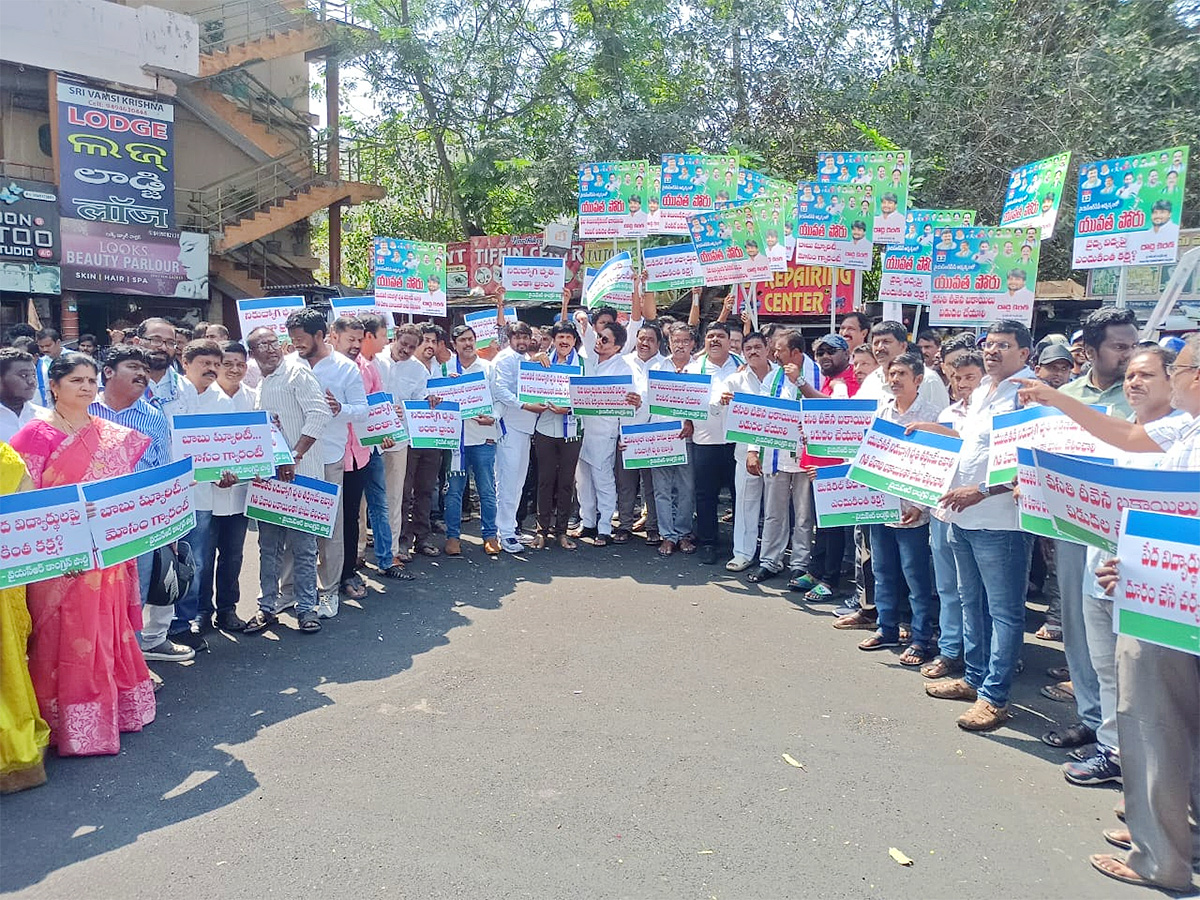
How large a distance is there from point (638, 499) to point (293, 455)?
4.96m

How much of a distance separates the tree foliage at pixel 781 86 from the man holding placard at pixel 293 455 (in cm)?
1002

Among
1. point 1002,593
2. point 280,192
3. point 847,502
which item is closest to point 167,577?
point 847,502

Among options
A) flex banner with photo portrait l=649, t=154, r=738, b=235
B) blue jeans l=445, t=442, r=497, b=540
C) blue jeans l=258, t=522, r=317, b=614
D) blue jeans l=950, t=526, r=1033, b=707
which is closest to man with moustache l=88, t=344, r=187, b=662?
blue jeans l=258, t=522, r=317, b=614

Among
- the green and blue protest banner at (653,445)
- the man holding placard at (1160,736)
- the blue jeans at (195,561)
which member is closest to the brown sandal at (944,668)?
the man holding placard at (1160,736)

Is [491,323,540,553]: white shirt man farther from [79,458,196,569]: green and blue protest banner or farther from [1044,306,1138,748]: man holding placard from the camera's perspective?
[1044,306,1138,748]: man holding placard

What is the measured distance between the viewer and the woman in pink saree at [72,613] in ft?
13.8

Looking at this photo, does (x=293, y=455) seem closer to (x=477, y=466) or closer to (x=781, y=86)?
(x=477, y=466)

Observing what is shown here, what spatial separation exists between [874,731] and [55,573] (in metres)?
3.91

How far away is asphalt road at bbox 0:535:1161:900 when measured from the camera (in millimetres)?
3338

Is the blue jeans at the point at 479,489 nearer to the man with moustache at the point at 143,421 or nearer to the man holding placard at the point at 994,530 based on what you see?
the man with moustache at the point at 143,421

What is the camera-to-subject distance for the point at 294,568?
623 centimetres

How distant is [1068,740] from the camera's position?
4.52 m

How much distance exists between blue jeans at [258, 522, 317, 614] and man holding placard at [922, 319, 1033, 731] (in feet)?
13.3

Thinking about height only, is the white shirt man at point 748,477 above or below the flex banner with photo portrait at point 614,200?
below
